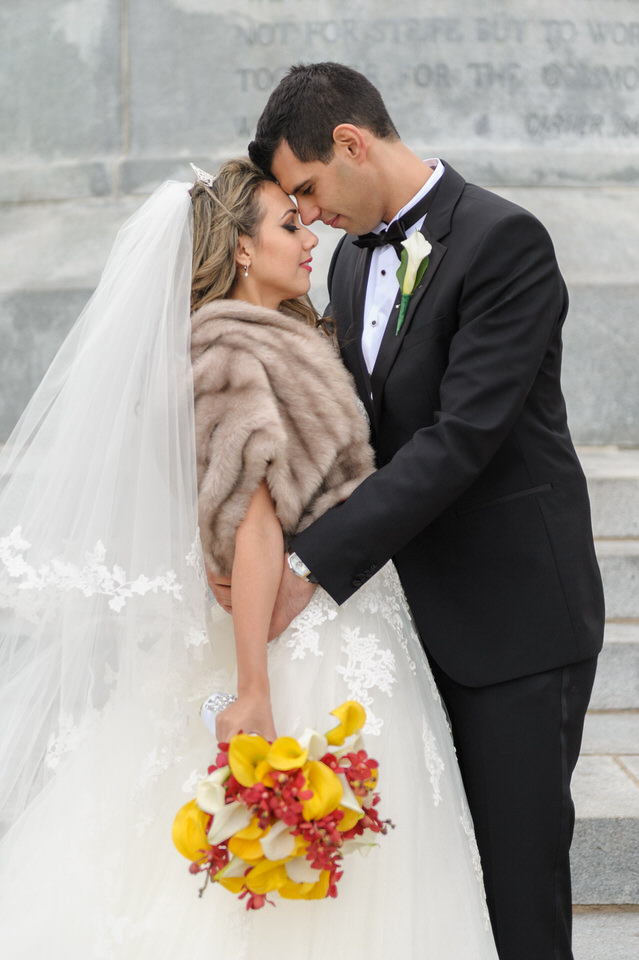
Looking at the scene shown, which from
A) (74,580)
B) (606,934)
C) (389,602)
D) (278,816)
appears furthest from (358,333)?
(606,934)

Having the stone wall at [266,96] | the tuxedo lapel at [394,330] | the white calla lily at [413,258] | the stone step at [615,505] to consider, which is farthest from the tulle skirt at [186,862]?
the stone wall at [266,96]

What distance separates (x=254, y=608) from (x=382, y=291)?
98 cm

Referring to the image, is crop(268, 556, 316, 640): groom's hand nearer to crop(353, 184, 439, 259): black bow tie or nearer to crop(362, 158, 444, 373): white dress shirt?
crop(362, 158, 444, 373): white dress shirt

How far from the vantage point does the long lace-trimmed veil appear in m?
2.36

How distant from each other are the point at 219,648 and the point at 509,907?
978 mm

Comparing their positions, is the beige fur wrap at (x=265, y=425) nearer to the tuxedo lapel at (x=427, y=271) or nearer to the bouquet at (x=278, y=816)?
the tuxedo lapel at (x=427, y=271)

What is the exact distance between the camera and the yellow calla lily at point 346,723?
2.07m

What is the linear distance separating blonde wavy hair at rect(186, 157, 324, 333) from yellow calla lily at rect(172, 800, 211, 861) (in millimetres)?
1235

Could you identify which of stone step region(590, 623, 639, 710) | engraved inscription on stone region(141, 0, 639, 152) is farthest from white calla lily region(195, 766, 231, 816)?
engraved inscription on stone region(141, 0, 639, 152)

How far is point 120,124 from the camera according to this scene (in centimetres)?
597

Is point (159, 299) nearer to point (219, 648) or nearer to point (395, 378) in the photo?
point (395, 378)

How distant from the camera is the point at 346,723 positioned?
2.08 m

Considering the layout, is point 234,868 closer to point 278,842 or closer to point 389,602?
point 278,842

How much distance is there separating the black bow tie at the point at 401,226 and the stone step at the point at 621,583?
2.55 meters
